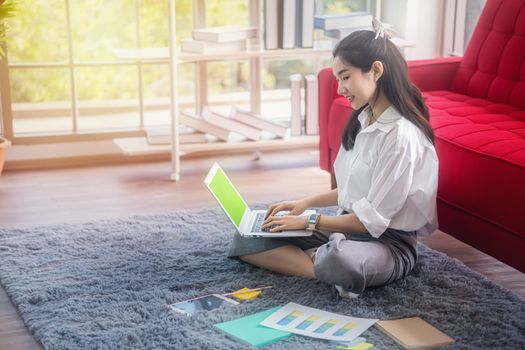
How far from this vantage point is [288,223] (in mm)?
2449

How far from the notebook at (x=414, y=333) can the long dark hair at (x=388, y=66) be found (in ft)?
1.82

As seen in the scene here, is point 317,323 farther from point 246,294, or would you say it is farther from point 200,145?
point 200,145

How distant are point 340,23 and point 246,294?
71.6 inches

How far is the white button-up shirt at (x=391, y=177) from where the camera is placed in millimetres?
2352

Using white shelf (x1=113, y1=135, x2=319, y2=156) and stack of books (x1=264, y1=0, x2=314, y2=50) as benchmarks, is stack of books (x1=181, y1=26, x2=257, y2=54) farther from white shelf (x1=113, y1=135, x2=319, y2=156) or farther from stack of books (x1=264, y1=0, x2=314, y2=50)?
white shelf (x1=113, y1=135, x2=319, y2=156)

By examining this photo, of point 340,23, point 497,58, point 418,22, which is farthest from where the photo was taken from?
point 418,22

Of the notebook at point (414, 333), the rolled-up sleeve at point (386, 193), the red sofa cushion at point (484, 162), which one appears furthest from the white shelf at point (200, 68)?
the notebook at point (414, 333)

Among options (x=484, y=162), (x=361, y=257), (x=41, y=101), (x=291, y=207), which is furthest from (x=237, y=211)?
(x=41, y=101)

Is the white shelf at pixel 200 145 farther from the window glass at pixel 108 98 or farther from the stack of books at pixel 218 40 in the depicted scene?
the stack of books at pixel 218 40

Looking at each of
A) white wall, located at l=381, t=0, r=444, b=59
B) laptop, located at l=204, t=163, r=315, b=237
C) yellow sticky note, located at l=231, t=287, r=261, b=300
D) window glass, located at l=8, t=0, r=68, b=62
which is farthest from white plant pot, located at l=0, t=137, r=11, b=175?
white wall, located at l=381, t=0, r=444, b=59

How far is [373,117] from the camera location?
2.50 metres

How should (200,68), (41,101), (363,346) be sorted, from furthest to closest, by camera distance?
(200,68) < (41,101) < (363,346)

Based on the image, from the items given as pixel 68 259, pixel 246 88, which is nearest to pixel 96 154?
pixel 246 88

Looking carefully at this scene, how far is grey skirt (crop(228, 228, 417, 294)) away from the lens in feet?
7.68
